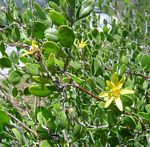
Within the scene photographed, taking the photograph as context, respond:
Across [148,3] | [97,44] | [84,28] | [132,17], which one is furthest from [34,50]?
[148,3]

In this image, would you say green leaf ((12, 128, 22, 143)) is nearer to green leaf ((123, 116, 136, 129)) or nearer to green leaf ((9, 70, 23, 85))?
green leaf ((9, 70, 23, 85))

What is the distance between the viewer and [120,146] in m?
1.29

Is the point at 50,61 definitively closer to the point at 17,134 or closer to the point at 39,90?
the point at 39,90

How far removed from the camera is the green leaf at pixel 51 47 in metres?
0.95

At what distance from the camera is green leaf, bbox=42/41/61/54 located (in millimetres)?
953

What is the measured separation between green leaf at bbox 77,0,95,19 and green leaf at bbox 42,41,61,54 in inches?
3.8

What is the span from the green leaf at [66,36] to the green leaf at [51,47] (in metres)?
0.03

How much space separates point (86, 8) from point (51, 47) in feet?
0.47

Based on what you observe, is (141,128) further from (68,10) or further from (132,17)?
(132,17)

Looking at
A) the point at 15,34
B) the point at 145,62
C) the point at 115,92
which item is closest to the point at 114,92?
the point at 115,92

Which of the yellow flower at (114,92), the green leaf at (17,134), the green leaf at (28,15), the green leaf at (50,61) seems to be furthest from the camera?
the green leaf at (28,15)

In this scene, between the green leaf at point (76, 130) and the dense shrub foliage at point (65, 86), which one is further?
the green leaf at point (76, 130)

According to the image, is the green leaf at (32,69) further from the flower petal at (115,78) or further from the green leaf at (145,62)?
the green leaf at (145,62)

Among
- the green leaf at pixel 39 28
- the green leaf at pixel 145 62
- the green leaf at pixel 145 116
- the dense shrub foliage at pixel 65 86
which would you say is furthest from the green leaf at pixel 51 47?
the green leaf at pixel 145 62
